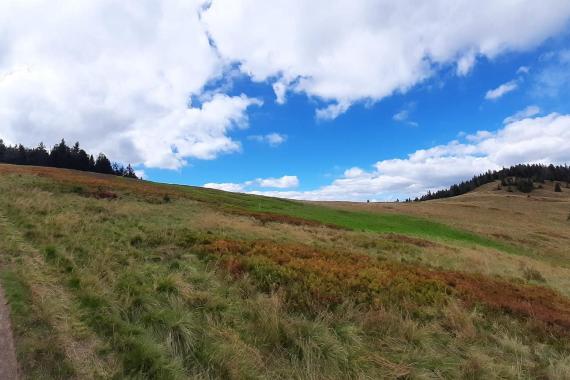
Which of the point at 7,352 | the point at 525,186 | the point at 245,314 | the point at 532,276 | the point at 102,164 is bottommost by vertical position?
the point at 532,276

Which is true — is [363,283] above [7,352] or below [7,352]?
below

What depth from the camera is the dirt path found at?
4664 millimetres

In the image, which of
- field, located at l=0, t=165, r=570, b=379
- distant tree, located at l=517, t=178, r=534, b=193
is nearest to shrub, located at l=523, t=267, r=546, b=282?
field, located at l=0, t=165, r=570, b=379

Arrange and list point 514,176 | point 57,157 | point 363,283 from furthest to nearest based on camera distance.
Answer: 1. point 514,176
2. point 57,157
3. point 363,283

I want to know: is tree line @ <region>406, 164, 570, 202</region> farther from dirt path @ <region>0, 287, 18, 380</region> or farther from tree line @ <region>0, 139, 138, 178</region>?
dirt path @ <region>0, 287, 18, 380</region>

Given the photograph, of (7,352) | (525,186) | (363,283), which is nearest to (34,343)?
(7,352)

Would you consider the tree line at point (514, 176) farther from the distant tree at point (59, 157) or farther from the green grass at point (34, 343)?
the green grass at point (34, 343)

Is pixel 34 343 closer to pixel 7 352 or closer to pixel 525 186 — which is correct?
pixel 7 352

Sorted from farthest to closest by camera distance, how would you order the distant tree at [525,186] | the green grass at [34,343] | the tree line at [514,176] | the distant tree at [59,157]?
1. the tree line at [514,176]
2. the distant tree at [525,186]
3. the distant tree at [59,157]
4. the green grass at [34,343]

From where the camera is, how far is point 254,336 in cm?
734

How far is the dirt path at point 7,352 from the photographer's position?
4.66m

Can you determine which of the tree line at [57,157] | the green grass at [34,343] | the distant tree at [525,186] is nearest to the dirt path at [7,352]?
the green grass at [34,343]

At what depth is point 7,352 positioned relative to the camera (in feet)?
16.5

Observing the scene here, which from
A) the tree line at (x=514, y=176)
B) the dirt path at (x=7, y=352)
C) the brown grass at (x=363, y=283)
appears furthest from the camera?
the tree line at (x=514, y=176)
